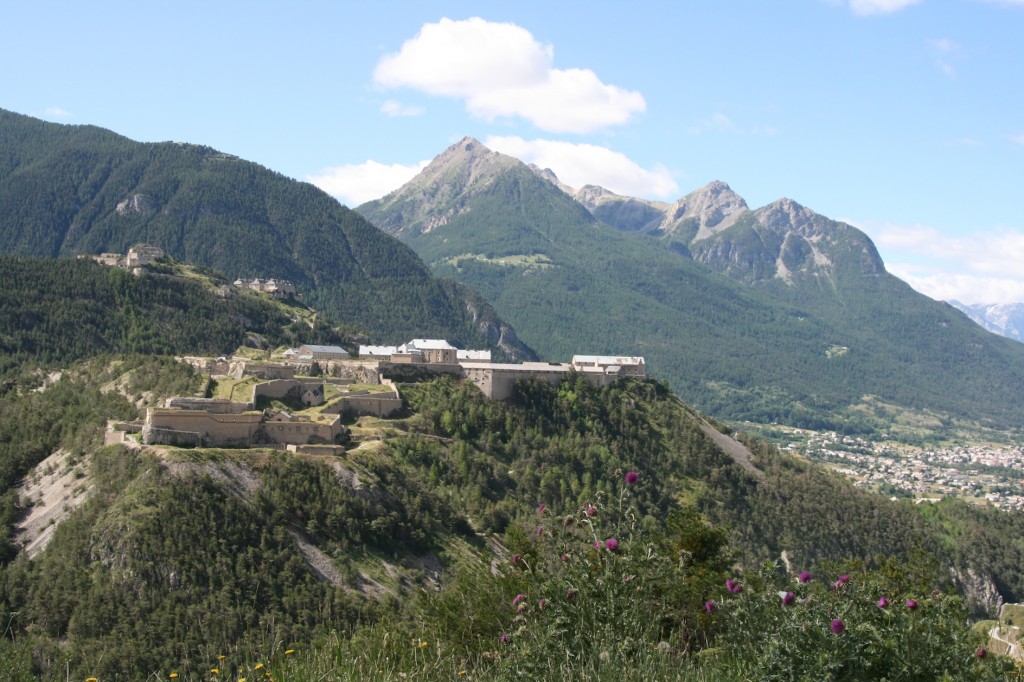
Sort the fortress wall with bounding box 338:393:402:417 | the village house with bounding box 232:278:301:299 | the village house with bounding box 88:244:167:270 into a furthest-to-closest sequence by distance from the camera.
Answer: the village house with bounding box 232:278:301:299, the village house with bounding box 88:244:167:270, the fortress wall with bounding box 338:393:402:417

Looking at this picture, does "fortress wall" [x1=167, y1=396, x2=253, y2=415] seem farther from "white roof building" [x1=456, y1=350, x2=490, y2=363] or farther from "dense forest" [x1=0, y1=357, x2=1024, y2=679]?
"white roof building" [x1=456, y1=350, x2=490, y2=363]

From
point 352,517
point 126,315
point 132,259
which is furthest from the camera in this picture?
point 132,259

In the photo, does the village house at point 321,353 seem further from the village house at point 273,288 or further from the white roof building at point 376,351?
the village house at point 273,288

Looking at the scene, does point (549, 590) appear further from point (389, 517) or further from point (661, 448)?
point (661, 448)

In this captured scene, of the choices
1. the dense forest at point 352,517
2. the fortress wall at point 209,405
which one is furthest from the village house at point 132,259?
the fortress wall at point 209,405

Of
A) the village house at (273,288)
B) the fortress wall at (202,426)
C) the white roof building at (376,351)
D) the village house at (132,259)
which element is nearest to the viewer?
the fortress wall at (202,426)

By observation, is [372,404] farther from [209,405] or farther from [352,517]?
[352,517]

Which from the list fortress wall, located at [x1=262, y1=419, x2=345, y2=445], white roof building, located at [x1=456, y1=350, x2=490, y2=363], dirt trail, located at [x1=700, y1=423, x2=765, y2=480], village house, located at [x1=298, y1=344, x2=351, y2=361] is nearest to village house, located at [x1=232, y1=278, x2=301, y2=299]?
white roof building, located at [x1=456, y1=350, x2=490, y2=363]

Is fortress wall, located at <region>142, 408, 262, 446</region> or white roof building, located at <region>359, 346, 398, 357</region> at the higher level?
white roof building, located at <region>359, 346, 398, 357</region>

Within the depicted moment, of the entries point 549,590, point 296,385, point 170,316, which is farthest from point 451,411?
point 549,590

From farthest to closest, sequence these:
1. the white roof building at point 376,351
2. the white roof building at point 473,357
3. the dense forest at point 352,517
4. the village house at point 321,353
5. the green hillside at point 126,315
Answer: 1. the green hillside at point 126,315
2. the white roof building at point 473,357
3. the white roof building at point 376,351
4. the village house at point 321,353
5. the dense forest at point 352,517

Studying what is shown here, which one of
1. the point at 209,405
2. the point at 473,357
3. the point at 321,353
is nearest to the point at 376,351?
the point at 473,357

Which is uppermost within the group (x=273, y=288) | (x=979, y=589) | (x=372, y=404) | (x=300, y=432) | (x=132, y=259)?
(x=132, y=259)

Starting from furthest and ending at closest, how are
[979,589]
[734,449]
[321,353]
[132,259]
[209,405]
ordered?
[132,259] < [734,449] < [979,589] < [321,353] < [209,405]
